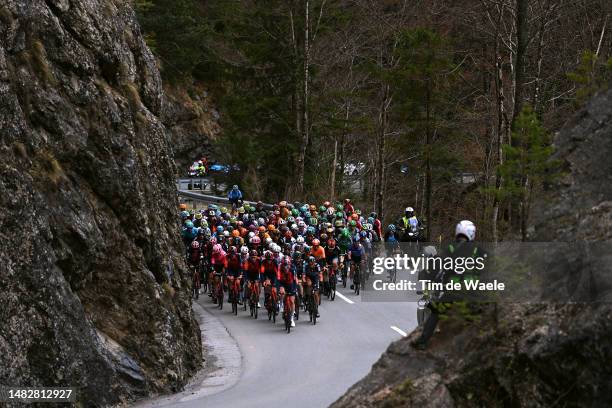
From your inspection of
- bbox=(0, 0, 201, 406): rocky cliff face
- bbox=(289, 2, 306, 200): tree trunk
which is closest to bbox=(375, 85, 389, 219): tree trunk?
bbox=(289, 2, 306, 200): tree trunk

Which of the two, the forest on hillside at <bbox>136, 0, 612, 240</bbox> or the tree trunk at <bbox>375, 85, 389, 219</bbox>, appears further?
the forest on hillside at <bbox>136, 0, 612, 240</bbox>

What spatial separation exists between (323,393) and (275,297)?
265 inches

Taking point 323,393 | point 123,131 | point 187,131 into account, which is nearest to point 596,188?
point 323,393

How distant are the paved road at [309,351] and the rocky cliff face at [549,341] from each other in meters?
7.18

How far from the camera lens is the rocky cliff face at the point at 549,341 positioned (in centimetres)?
996

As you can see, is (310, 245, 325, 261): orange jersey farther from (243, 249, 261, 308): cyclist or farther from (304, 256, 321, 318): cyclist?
(243, 249, 261, 308): cyclist

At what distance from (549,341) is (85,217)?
11.4 meters

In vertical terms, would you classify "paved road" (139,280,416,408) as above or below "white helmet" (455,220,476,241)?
below

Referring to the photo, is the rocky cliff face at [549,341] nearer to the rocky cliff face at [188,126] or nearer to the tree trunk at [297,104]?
the tree trunk at [297,104]

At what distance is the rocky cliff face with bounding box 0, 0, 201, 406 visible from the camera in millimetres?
16625

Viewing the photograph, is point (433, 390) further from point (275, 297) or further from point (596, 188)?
point (275, 297)

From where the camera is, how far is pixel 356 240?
28688 mm

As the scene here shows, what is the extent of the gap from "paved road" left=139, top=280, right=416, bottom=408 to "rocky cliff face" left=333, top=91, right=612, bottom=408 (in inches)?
283

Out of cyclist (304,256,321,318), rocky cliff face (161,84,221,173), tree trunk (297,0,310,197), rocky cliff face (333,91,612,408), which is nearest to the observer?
rocky cliff face (333,91,612,408)
